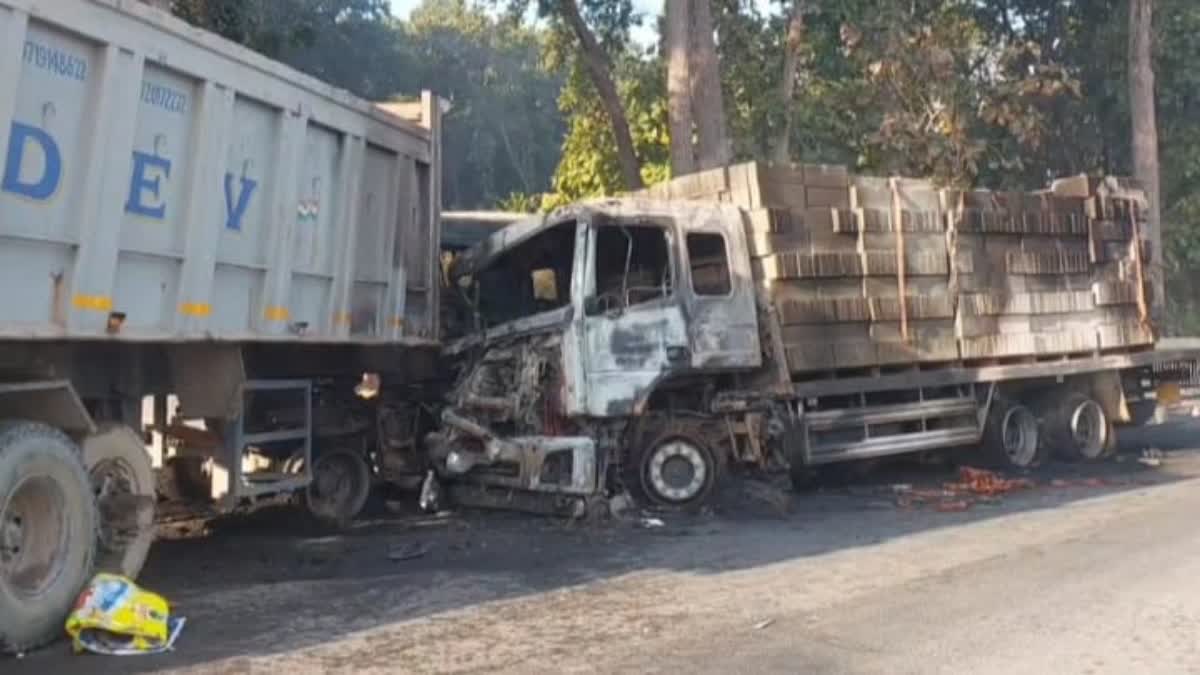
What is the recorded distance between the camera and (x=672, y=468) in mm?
10273

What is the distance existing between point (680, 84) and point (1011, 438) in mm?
5786

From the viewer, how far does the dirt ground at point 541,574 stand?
603 centimetres

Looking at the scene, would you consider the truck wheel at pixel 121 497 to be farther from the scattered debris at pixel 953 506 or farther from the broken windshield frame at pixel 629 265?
the scattered debris at pixel 953 506

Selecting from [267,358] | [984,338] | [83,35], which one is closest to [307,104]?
[267,358]

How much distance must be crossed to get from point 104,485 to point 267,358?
2.18m

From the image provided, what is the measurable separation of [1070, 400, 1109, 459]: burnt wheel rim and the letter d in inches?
425

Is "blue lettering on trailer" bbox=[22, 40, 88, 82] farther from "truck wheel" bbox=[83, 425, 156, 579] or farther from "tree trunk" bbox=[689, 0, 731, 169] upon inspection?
"tree trunk" bbox=[689, 0, 731, 169]

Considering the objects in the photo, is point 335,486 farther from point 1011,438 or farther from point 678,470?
point 1011,438

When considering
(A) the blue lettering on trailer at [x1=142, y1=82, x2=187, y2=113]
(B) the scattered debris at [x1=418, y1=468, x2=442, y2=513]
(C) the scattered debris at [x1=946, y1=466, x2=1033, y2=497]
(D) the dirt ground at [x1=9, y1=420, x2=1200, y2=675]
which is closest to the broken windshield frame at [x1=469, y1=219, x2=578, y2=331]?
(B) the scattered debris at [x1=418, y1=468, x2=442, y2=513]

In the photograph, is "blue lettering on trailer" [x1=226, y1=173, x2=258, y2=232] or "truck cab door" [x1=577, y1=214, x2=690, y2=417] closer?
"blue lettering on trailer" [x1=226, y1=173, x2=258, y2=232]

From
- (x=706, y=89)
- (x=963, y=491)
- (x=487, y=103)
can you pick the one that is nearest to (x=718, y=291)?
(x=963, y=491)

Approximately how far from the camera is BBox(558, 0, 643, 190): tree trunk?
62.3 ft

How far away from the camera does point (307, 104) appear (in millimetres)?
8609

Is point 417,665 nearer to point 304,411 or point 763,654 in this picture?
point 763,654
